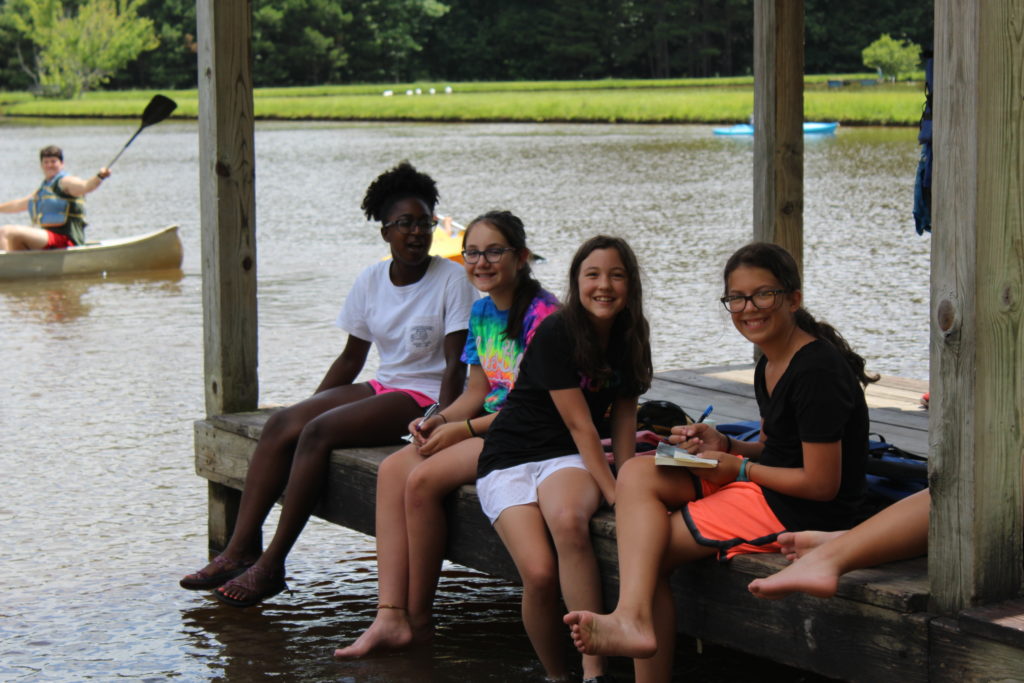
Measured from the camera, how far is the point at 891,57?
5072cm

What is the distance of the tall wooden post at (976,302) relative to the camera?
299 cm

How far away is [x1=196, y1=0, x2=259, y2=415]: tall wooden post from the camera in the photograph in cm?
520

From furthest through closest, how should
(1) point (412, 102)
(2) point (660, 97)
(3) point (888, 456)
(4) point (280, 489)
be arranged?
(1) point (412, 102), (2) point (660, 97), (4) point (280, 489), (3) point (888, 456)

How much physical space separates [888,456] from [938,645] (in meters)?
0.90

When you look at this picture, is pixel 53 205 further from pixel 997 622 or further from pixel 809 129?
pixel 809 129

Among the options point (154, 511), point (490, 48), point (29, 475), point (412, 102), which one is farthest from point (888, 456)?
point (490, 48)

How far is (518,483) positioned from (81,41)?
200 ft

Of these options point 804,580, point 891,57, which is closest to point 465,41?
point 891,57


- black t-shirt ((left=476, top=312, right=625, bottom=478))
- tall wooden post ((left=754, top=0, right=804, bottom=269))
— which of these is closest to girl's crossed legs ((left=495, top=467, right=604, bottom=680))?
black t-shirt ((left=476, top=312, right=625, bottom=478))

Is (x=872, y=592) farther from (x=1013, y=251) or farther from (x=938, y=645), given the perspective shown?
(x=1013, y=251)

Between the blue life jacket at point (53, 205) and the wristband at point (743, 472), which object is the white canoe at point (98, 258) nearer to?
the blue life jacket at point (53, 205)

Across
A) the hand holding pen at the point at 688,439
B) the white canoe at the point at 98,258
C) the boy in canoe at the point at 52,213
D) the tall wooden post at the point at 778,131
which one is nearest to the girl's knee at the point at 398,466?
the hand holding pen at the point at 688,439

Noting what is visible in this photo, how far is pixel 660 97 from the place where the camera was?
136 ft

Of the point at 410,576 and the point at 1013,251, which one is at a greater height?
the point at 1013,251
